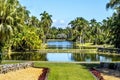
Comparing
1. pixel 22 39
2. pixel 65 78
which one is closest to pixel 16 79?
pixel 65 78

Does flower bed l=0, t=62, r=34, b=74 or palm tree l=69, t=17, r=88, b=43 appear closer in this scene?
flower bed l=0, t=62, r=34, b=74

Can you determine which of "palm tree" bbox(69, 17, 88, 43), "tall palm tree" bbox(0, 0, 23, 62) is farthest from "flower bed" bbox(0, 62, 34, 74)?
"palm tree" bbox(69, 17, 88, 43)

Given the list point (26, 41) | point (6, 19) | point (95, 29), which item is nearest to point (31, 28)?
point (26, 41)

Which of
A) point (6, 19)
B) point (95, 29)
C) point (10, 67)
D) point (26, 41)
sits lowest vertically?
point (10, 67)

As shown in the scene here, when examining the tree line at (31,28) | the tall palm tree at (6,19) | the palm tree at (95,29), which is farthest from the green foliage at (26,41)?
the palm tree at (95,29)

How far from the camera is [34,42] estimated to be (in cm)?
8662

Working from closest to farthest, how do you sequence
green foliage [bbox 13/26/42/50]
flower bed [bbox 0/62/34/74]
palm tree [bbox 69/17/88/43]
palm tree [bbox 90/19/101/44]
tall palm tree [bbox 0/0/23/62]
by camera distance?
flower bed [bbox 0/62/34/74]
tall palm tree [bbox 0/0/23/62]
green foliage [bbox 13/26/42/50]
palm tree [bbox 90/19/101/44]
palm tree [bbox 69/17/88/43]

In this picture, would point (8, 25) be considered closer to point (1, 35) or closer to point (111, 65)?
point (1, 35)

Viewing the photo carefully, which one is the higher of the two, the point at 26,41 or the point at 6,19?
the point at 6,19

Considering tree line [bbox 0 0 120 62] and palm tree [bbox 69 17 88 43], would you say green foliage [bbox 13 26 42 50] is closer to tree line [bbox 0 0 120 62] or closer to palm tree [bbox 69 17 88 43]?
tree line [bbox 0 0 120 62]

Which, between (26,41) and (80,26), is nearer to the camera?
(26,41)

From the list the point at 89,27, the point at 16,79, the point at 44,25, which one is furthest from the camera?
the point at 89,27

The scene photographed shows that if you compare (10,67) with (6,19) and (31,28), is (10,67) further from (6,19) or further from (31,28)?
(31,28)

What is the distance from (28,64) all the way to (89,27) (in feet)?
401
